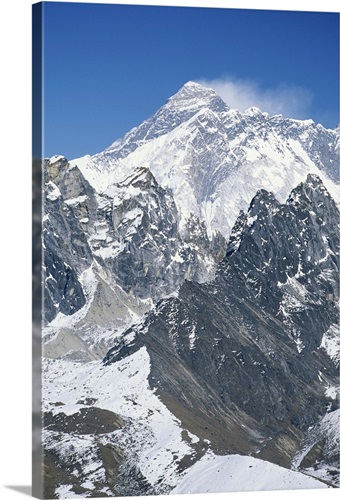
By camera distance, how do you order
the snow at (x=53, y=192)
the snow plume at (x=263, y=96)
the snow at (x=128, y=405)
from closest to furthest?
the snow at (x=53, y=192), the snow at (x=128, y=405), the snow plume at (x=263, y=96)

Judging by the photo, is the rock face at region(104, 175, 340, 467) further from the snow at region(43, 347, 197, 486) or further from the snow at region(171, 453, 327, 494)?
the snow at region(171, 453, 327, 494)

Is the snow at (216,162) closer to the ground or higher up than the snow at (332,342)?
higher up

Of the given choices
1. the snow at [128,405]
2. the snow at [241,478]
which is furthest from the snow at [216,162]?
the snow at [241,478]

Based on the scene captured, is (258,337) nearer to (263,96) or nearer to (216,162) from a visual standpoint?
(216,162)

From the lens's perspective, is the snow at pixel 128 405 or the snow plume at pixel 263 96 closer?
the snow at pixel 128 405

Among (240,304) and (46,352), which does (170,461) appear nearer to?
(46,352)

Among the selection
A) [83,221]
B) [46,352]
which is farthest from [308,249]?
[46,352]

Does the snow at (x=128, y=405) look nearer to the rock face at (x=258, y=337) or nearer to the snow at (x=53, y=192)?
the rock face at (x=258, y=337)
